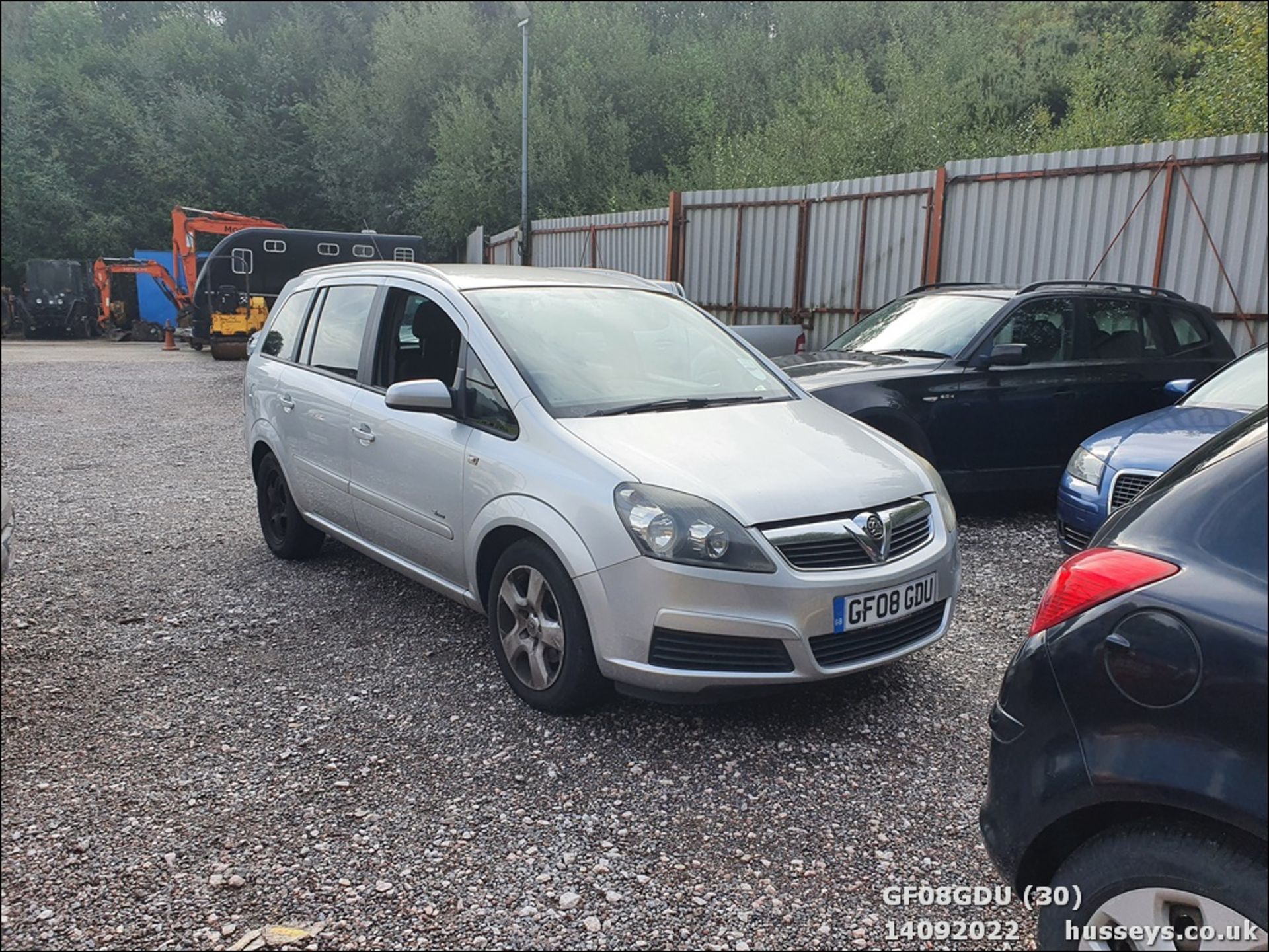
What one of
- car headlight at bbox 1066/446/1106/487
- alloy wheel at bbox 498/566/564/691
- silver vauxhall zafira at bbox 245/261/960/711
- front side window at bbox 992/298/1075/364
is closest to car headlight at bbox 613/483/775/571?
silver vauxhall zafira at bbox 245/261/960/711

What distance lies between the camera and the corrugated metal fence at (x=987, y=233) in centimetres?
880

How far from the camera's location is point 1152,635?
1807 mm

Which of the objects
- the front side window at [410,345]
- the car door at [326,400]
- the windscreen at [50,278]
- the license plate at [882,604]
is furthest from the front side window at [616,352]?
the windscreen at [50,278]

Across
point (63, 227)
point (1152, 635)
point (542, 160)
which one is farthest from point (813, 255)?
point (63, 227)

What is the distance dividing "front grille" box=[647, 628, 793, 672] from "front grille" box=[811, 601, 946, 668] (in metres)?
0.14

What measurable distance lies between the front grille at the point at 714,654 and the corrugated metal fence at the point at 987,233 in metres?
7.67

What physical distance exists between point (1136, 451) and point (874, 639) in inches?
94.1

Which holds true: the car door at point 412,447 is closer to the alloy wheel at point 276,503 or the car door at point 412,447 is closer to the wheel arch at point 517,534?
the wheel arch at point 517,534

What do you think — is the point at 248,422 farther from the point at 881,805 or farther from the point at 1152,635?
the point at 1152,635

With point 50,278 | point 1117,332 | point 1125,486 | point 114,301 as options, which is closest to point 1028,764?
point 1125,486

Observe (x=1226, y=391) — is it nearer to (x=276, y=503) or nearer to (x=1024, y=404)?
(x=1024, y=404)

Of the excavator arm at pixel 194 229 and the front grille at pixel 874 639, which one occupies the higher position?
the excavator arm at pixel 194 229

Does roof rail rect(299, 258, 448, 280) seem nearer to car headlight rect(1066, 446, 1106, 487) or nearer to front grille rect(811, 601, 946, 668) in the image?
front grille rect(811, 601, 946, 668)

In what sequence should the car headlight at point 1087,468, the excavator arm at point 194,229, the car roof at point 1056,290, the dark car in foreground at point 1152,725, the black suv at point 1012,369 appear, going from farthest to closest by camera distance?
the excavator arm at point 194,229 → the car roof at point 1056,290 → the black suv at point 1012,369 → the car headlight at point 1087,468 → the dark car in foreground at point 1152,725
